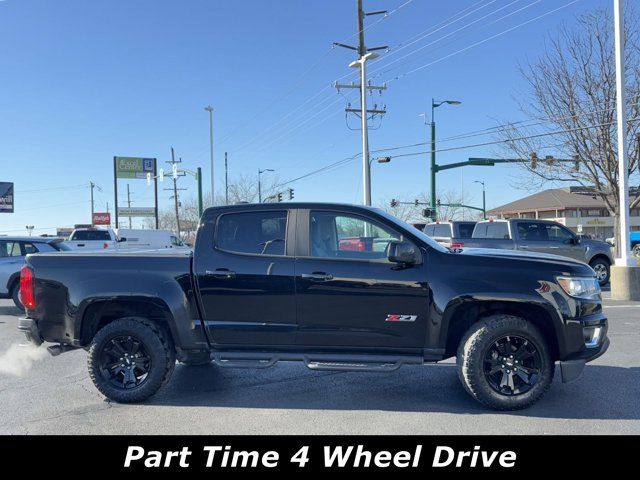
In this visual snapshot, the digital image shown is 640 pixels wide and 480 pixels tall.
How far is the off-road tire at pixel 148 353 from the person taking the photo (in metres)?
5.12

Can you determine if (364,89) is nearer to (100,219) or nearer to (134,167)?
(134,167)

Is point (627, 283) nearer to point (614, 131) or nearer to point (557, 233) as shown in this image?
point (557, 233)

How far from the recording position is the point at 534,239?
14344mm

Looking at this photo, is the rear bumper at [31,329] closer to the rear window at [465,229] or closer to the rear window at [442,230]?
the rear window at [442,230]

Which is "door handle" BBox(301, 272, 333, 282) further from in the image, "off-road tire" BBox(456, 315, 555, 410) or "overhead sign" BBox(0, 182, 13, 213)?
"overhead sign" BBox(0, 182, 13, 213)

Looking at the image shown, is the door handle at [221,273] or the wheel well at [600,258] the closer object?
the door handle at [221,273]

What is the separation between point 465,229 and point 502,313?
11.7 meters

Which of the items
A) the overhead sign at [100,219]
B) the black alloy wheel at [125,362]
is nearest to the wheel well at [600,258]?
the black alloy wheel at [125,362]

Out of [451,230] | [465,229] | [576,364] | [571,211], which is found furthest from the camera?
[571,211]

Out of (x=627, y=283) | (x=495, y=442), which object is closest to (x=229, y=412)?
(x=495, y=442)

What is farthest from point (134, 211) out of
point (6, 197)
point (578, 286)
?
point (578, 286)

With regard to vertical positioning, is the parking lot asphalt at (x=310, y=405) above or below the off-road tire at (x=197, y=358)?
below

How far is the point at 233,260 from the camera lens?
5094 millimetres

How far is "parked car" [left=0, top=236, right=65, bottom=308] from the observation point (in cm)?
1125
